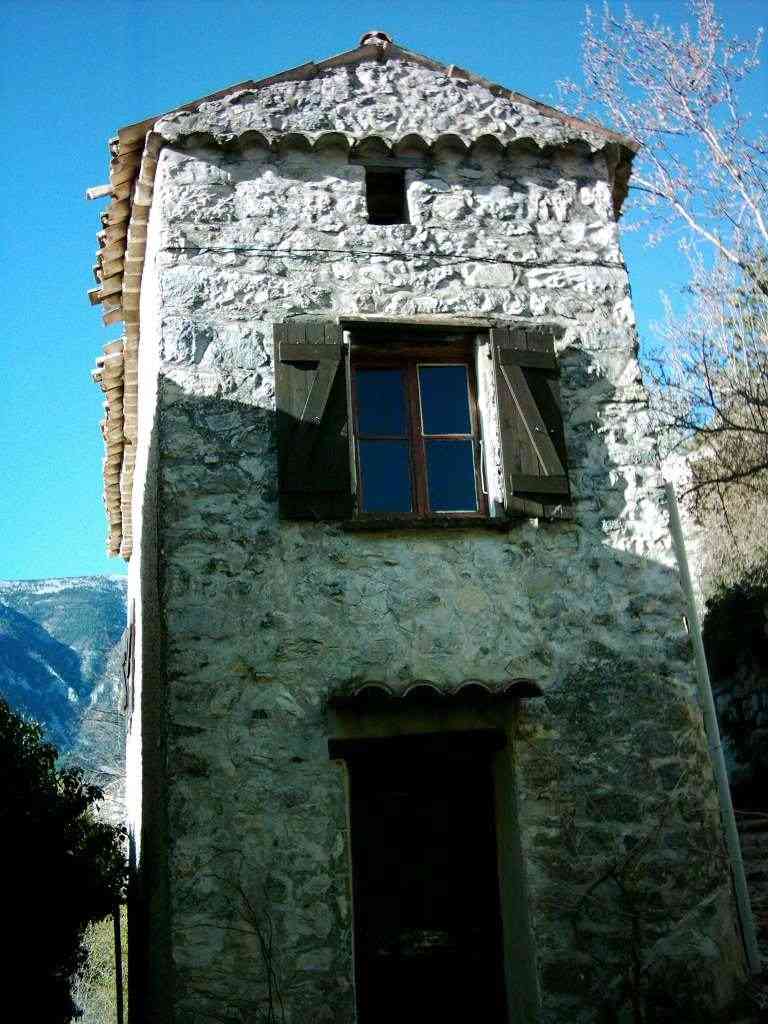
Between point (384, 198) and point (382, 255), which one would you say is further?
point (384, 198)

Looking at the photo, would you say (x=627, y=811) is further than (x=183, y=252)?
No

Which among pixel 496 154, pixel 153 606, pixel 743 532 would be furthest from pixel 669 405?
pixel 153 606

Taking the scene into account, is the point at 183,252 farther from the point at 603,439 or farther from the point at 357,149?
the point at 603,439

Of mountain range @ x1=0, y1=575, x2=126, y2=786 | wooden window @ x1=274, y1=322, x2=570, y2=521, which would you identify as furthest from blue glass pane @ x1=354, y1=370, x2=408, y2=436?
mountain range @ x1=0, y1=575, x2=126, y2=786

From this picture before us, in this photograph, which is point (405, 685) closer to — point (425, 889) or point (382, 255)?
point (425, 889)

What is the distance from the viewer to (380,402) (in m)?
6.25

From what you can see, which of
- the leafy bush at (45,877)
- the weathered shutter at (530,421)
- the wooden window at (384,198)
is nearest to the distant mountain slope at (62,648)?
the leafy bush at (45,877)

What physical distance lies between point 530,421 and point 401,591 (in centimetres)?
140

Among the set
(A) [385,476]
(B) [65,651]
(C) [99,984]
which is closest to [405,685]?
(A) [385,476]

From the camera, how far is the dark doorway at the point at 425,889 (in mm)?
5328

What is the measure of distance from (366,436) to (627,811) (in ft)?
9.14

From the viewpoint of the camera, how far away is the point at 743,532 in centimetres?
1322

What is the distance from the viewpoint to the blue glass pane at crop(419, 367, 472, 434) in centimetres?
626

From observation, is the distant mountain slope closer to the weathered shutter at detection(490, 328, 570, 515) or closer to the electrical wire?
the electrical wire
